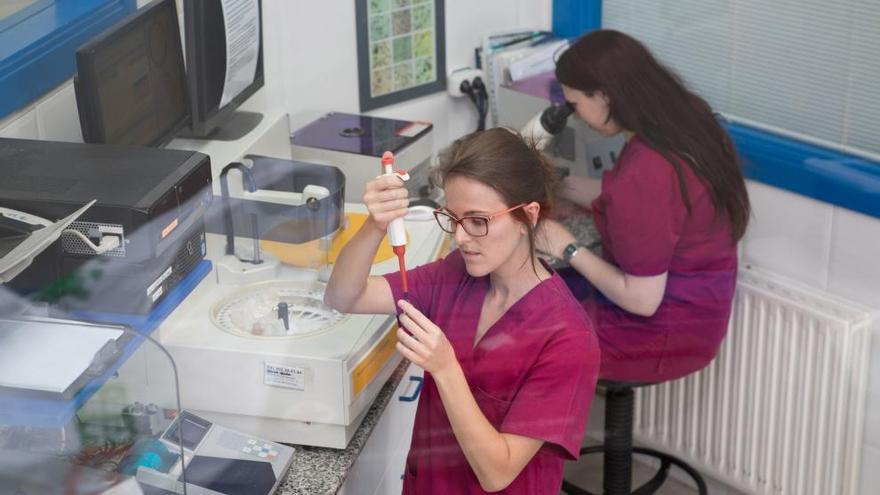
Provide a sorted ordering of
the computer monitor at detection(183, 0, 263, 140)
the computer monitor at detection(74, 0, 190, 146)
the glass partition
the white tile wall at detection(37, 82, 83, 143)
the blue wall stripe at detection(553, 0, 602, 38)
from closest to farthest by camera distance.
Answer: the glass partition → the computer monitor at detection(74, 0, 190, 146) → the white tile wall at detection(37, 82, 83, 143) → the computer monitor at detection(183, 0, 263, 140) → the blue wall stripe at detection(553, 0, 602, 38)

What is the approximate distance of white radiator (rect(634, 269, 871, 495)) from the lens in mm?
2605

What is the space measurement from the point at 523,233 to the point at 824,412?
Result: 1.15 m

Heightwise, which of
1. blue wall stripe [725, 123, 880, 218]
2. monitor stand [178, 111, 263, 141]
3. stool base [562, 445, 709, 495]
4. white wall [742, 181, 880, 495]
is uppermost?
monitor stand [178, 111, 263, 141]

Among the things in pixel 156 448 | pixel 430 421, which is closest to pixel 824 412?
pixel 430 421

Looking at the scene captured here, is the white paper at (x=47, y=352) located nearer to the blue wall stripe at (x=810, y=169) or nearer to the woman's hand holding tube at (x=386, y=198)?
the woman's hand holding tube at (x=386, y=198)

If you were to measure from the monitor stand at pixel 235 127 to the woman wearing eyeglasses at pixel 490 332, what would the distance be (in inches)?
22.8

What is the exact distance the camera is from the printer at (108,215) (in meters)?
1.65

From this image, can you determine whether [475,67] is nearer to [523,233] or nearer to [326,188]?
[326,188]

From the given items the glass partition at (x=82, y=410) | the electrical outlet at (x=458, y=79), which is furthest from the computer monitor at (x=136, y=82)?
the electrical outlet at (x=458, y=79)

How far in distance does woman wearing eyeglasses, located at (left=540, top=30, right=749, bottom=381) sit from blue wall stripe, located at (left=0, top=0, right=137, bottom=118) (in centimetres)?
90

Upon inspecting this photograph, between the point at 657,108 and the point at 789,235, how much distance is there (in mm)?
515

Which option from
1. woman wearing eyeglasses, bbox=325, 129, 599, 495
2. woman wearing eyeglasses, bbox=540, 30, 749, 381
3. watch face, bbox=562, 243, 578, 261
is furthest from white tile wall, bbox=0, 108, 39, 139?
watch face, bbox=562, 243, 578, 261

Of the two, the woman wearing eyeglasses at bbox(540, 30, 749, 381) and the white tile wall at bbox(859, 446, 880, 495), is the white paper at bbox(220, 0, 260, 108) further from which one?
the white tile wall at bbox(859, 446, 880, 495)

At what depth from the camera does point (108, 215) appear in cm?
165
